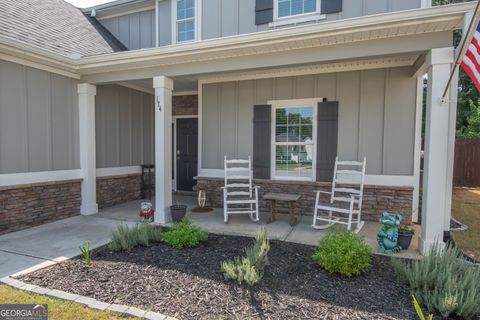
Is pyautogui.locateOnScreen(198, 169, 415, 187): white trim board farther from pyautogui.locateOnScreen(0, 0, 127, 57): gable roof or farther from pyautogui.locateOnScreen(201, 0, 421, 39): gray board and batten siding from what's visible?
pyautogui.locateOnScreen(0, 0, 127, 57): gable roof

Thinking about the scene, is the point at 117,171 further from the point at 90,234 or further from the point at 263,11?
the point at 263,11

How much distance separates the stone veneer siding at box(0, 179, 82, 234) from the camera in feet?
13.8

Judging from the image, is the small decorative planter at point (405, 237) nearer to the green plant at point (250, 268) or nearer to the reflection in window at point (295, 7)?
the green plant at point (250, 268)

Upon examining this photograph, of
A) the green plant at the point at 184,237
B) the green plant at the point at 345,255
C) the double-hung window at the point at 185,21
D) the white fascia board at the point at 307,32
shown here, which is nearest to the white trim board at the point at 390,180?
the green plant at the point at 345,255

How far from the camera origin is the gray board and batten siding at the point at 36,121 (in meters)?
4.18

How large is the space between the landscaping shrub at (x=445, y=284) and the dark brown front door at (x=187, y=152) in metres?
5.36

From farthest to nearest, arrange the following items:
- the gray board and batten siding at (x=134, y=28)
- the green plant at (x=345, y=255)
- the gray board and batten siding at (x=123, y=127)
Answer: the gray board and batten siding at (x=134, y=28), the gray board and batten siding at (x=123, y=127), the green plant at (x=345, y=255)

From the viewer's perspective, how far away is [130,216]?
5285 millimetres

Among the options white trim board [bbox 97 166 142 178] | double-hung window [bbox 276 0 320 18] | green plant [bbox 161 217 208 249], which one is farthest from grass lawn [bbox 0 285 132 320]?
double-hung window [bbox 276 0 320 18]

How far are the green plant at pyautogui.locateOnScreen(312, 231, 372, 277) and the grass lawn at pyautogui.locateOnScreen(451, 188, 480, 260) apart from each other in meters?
1.82

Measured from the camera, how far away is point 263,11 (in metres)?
5.40

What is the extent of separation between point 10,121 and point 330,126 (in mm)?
5167

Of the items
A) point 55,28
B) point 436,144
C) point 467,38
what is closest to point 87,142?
point 55,28

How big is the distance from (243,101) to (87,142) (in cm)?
311
